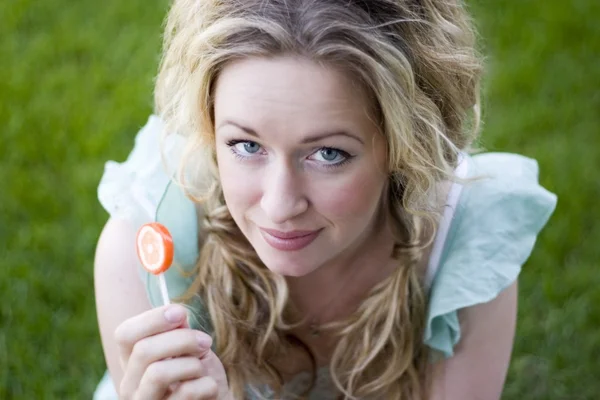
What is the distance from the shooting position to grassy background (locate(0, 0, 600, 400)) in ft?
10.4

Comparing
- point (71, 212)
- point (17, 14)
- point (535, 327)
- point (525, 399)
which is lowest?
point (525, 399)

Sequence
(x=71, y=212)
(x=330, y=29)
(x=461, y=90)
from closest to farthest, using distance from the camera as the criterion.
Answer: (x=330, y=29) → (x=461, y=90) → (x=71, y=212)

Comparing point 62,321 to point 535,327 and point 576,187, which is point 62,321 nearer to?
point 535,327

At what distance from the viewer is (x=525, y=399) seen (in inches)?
123

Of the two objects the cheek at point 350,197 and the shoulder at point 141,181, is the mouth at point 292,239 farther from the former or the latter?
the shoulder at point 141,181

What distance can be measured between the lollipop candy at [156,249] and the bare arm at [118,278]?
0.29m

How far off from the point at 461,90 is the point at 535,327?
150 centimetres

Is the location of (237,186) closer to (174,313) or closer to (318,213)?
(318,213)

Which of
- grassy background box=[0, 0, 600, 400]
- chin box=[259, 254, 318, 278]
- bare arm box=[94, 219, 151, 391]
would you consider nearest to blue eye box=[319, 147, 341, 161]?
chin box=[259, 254, 318, 278]

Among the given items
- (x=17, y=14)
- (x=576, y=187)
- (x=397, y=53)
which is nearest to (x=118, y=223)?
(x=397, y=53)

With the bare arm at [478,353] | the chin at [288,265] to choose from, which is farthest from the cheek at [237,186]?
the bare arm at [478,353]

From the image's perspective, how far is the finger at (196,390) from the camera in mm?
1887

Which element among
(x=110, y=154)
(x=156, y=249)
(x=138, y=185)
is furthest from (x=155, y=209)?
(x=110, y=154)

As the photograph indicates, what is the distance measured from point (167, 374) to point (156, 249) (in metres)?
0.27
